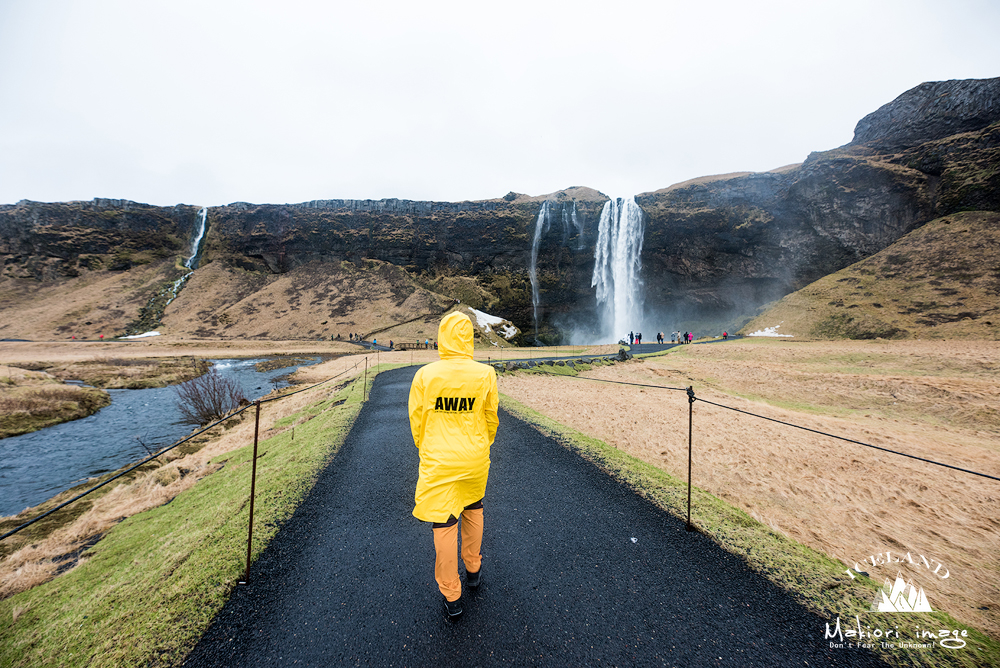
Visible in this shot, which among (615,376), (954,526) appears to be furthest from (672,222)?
(954,526)

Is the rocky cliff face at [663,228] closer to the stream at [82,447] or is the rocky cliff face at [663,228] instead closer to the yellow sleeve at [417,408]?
the stream at [82,447]

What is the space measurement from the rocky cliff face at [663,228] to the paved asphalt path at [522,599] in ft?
180

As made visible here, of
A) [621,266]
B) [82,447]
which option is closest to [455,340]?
[82,447]

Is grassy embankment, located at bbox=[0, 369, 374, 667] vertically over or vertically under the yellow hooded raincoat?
under

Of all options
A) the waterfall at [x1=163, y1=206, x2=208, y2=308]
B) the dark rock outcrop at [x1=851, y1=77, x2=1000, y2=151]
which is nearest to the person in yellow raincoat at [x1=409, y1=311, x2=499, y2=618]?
the dark rock outcrop at [x1=851, y1=77, x2=1000, y2=151]

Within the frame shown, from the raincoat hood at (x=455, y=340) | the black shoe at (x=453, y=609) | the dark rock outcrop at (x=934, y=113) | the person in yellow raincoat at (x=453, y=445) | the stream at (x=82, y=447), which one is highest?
the dark rock outcrop at (x=934, y=113)

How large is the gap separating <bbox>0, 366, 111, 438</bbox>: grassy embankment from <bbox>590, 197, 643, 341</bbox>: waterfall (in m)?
53.1

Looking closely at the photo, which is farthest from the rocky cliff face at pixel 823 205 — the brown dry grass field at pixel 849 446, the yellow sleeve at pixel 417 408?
the yellow sleeve at pixel 417 408

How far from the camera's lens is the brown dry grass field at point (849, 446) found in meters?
4.62

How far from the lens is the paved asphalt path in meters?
2.84

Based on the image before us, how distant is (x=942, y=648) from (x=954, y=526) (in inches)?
152

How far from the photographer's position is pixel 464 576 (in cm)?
370

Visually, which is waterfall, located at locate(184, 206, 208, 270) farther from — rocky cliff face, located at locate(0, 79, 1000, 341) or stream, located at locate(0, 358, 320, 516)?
stream, located at locate(0, 358, 320, 516)

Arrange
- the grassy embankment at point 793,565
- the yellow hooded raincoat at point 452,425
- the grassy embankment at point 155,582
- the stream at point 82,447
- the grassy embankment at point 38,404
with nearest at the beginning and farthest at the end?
the grassy embankment at point 793,565
the grassy embankment at point 155,582
the yellow hooded raincoat at point 452,425
the stream at point 82,447
the grassy embankment at point 38,404
